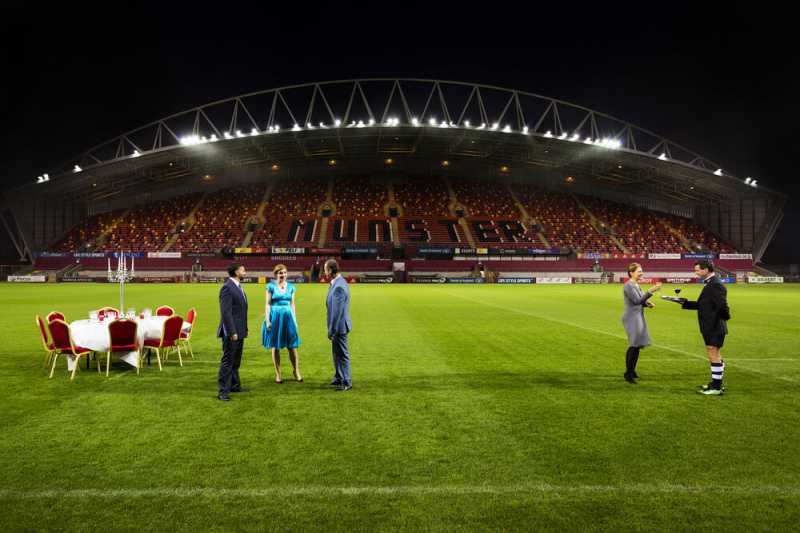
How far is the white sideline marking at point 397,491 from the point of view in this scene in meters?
3.69

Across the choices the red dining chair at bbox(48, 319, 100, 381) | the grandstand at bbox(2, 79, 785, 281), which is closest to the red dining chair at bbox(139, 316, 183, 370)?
the red dining chair at bbox(48, 319, 100, 381)

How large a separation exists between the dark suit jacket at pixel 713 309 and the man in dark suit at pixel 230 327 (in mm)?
6936

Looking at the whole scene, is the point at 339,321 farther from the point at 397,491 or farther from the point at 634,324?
the point at 634,324

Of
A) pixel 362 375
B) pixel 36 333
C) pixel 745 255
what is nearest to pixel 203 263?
pixel 36 333

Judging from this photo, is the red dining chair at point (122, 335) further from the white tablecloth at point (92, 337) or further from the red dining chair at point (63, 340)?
the red dining chair at point (63, 340)

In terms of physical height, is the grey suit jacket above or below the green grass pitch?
above

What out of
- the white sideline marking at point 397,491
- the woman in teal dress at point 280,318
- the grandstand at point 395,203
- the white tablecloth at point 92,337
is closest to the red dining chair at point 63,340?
the white tablecloth at point 92,337

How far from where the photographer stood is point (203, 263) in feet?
186

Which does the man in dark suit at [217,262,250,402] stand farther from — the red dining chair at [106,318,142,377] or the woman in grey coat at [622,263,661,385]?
the woman in grey coat at [622,263,661,385]

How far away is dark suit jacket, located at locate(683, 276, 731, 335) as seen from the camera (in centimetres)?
647

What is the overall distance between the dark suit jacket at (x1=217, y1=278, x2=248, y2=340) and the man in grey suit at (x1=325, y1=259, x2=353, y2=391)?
52.7 inches

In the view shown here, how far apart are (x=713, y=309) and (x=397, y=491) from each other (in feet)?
18.7

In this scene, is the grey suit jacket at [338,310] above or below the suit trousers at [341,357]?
above

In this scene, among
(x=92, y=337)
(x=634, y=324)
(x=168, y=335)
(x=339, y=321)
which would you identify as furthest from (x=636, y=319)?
(x=92, y=337)
